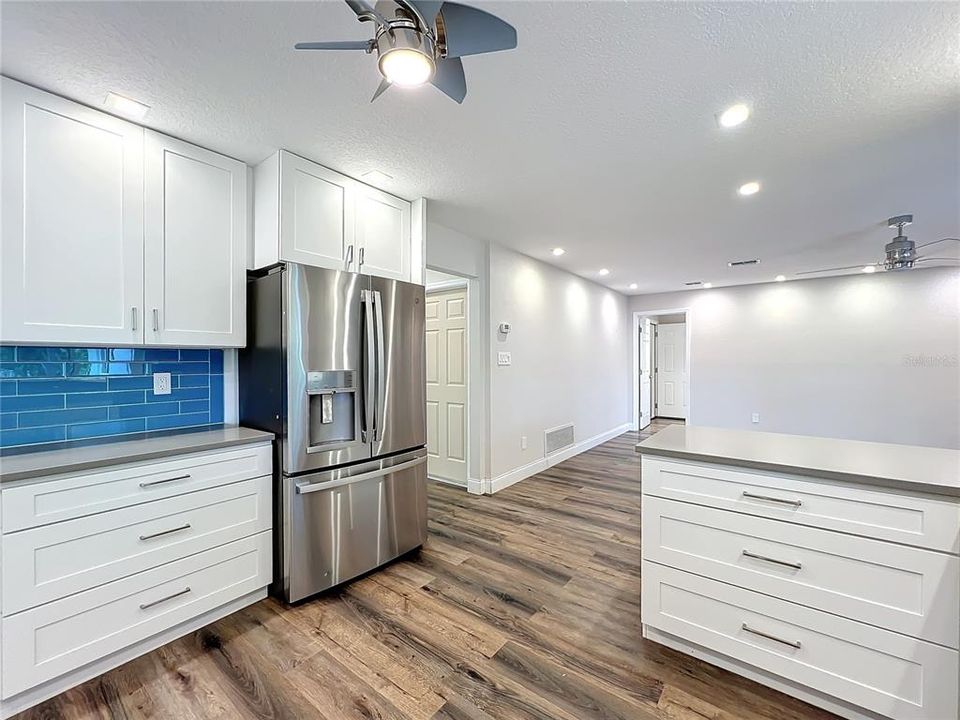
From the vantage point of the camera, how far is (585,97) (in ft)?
5.90

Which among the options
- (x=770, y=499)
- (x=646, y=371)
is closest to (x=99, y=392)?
(x=770, y=499)

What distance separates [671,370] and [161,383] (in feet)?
30.0

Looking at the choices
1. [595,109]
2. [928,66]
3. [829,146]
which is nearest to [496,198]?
[595,109]

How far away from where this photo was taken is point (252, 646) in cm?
189

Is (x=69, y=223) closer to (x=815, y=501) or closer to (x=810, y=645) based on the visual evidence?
(x=815, y=501)

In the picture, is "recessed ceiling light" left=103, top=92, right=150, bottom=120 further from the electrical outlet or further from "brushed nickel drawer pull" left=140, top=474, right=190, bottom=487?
"brushed nickel drawer pull" left=140, top=474, right=190, bottom=487

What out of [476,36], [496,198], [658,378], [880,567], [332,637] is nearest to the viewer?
[476,36]

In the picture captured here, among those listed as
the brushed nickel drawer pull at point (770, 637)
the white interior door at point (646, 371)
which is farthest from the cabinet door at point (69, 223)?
the white interior door at point (646, 371)

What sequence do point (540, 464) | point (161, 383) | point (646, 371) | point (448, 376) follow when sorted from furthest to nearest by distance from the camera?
point (646, 371) < point (540, 464) < point (448, 376) < point (161, 383)

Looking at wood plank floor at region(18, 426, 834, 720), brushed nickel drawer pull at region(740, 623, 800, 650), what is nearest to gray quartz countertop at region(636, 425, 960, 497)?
brushed nickel drawer pull at region(740, 623, 800, 650)

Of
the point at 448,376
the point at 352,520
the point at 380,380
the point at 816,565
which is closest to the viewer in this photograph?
the point at 816,565

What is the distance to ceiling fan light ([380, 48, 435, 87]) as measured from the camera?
1176 millimetres

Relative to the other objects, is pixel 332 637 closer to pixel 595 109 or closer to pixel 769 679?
pixel 769 679

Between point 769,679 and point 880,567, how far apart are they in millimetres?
654
